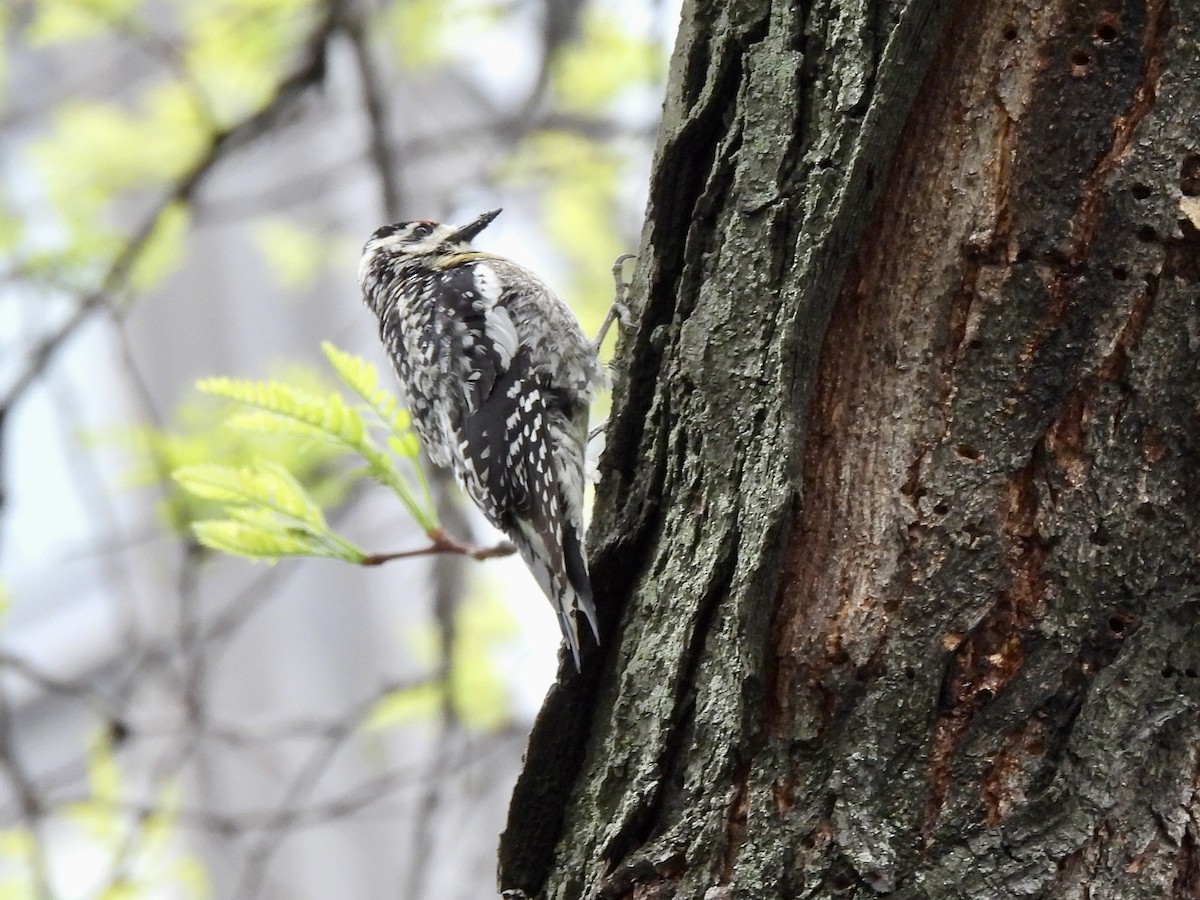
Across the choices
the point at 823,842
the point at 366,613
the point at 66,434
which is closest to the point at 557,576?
the point at 823,842

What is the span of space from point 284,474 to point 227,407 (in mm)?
2093

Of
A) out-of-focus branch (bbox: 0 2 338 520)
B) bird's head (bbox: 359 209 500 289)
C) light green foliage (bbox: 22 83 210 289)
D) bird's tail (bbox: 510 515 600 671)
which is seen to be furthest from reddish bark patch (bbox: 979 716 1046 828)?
light green foliage (bbox: 22 83 210 289)

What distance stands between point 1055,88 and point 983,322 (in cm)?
29

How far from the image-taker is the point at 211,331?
830cm

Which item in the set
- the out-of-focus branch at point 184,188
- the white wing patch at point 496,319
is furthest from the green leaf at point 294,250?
the white wing patch at point 496,319

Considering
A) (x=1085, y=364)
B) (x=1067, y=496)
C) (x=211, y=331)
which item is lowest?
(x=1067, y=496)

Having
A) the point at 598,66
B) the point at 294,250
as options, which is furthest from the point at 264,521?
the point at 294,250

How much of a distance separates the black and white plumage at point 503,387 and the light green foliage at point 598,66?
57.3 inches

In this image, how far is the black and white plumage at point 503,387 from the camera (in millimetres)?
2867

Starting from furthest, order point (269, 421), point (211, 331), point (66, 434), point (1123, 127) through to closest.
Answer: point (211, 331) < point (66, 434) < point (269, 421) < point (1123, 127)

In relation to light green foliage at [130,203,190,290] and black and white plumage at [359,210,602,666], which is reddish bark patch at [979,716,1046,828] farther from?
light green foliage at [130,203,190,290]

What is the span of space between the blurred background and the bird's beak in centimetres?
26

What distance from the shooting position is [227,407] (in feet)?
13.6

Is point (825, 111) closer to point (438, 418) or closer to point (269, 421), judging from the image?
point (269, 421)
